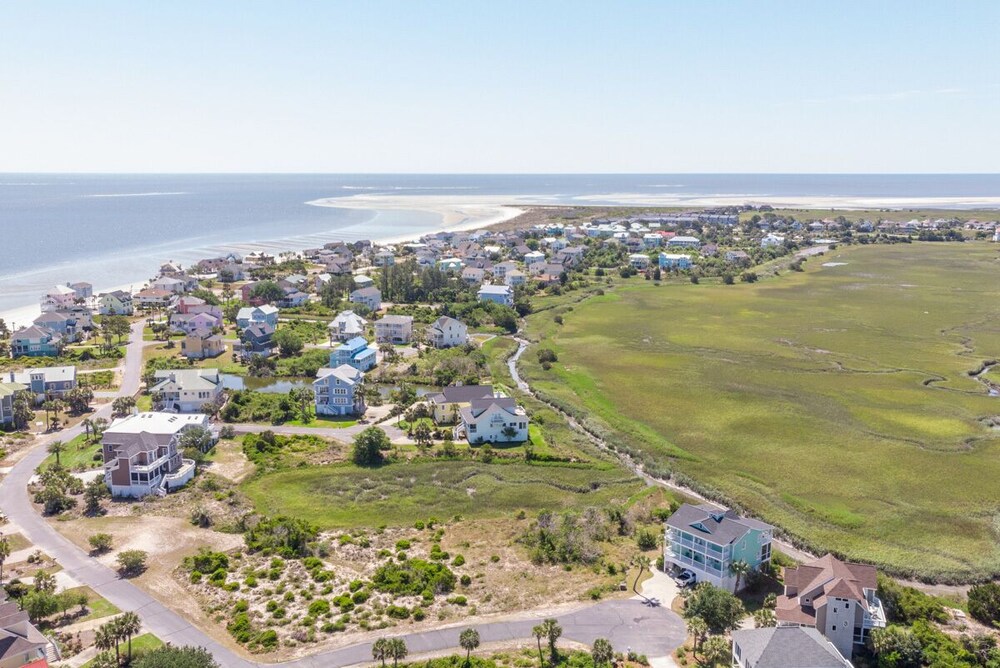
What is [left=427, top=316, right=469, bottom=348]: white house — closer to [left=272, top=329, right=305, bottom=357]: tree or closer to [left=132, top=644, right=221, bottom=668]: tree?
[left=272, top=329, right=305, bottom=357]: tree

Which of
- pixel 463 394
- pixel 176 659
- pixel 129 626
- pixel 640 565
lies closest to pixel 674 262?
pixel 463 394

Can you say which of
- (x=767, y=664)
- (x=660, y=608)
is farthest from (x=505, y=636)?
(x=767, y=664)

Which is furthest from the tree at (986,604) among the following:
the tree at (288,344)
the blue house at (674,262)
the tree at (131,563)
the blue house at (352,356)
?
the blue house at (674,262)

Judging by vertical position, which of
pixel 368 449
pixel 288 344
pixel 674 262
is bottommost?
pixel 368 449

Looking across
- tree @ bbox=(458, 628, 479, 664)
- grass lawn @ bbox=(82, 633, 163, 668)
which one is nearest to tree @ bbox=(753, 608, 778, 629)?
tree @ bbox=(458, 628, 479, 664)

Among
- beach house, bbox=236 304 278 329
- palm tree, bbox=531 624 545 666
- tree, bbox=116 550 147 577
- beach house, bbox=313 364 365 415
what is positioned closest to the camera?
palm tree, bbox=531 624 545 666

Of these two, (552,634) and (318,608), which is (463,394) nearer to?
(318,608)

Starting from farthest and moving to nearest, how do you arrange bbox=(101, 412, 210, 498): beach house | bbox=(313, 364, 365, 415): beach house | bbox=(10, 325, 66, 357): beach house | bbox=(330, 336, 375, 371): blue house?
bbox=(10, 325, 66, 357): beach house → bbox=(330, 336, 375, 371): blue house → bbox=(313, 364, 365, 415): beach house → bbox=(101, 412, 210, 498): beach house

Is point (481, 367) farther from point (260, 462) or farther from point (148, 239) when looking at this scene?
point (148, 239)
